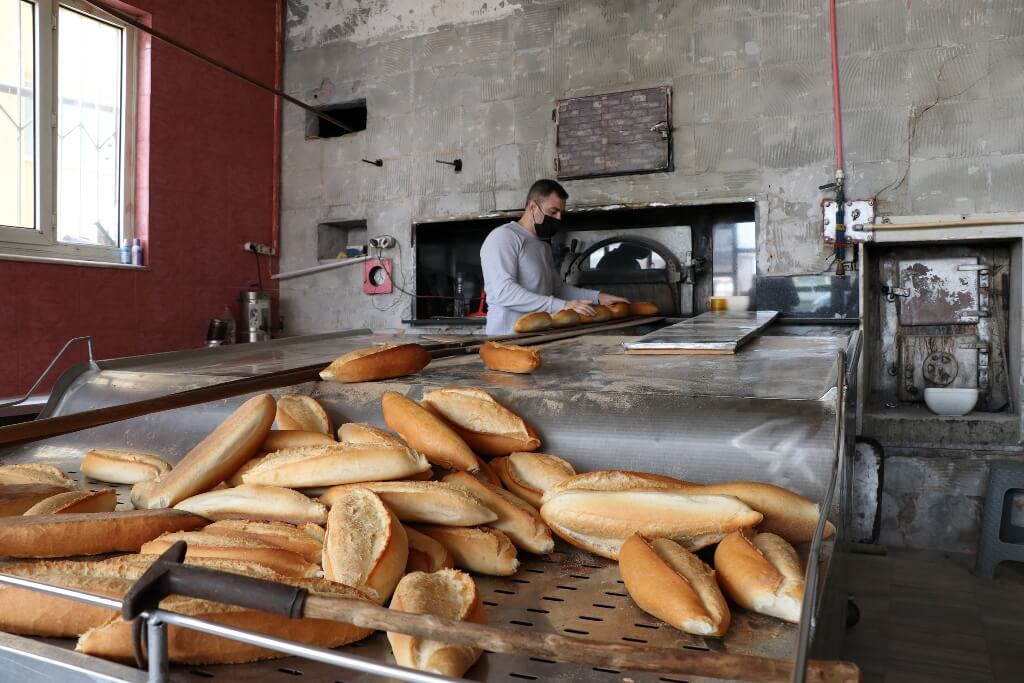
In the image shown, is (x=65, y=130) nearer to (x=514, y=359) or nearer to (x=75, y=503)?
(x=514, y=359)

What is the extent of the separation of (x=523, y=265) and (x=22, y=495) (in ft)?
11.5

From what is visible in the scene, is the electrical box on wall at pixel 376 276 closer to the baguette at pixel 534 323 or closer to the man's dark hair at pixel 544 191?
the man's dark hair at pixel 544 191

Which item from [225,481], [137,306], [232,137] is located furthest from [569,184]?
[225,481]

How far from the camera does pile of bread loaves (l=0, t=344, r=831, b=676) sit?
569 millimetres

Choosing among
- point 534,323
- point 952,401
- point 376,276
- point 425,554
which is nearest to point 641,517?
point 425,554

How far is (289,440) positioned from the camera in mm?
979

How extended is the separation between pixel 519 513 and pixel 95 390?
1212 mm

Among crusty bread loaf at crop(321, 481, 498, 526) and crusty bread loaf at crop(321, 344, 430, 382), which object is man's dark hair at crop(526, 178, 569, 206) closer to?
crusty bread loaf at crop(321, 344, 430, 382)

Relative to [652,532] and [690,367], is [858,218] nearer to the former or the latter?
[690,367]

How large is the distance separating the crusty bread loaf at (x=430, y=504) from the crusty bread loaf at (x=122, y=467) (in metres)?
0.43

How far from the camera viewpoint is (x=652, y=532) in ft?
2.43

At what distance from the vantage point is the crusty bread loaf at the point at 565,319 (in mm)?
3109

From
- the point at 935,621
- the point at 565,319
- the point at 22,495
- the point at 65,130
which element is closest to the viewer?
the point at 22,495

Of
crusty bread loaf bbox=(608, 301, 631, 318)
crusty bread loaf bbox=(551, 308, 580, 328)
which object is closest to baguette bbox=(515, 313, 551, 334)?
crusty bread loaf bbox=(551, 308, 580, 328)
